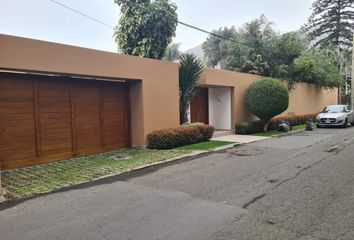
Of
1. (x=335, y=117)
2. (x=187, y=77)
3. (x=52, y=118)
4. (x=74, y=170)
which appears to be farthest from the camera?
(x=335, y=117)

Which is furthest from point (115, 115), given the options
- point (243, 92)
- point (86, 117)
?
point (243, 92)

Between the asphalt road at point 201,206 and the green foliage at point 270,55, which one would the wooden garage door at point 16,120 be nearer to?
the asphalt road at point 201,206

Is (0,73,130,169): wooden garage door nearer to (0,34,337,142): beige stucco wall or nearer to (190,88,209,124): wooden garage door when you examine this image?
(0,34,337,142): beige stucco wall

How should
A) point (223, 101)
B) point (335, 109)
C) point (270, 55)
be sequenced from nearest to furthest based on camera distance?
point (223, 101), point (335, 109), point (270, 55)

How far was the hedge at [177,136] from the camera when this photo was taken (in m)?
11.2

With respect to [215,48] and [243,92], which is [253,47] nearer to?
[243,92]

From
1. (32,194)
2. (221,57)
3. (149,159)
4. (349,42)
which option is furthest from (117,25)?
A: (349,42)

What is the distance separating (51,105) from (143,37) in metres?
7.69

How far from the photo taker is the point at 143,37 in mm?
15547

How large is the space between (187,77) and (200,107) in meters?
4.23

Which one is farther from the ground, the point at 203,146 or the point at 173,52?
the point at 173,52

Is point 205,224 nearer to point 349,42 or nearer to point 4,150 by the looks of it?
point 4,150

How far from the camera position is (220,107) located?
17234mm

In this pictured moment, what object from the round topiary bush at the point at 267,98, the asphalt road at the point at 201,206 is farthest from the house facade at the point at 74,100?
the round topiary bush at the point at 267,98
